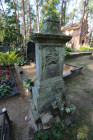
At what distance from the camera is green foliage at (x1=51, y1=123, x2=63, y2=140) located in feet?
5.29

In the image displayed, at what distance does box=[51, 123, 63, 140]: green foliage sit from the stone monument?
327 mm

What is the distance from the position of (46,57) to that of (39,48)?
31 cm

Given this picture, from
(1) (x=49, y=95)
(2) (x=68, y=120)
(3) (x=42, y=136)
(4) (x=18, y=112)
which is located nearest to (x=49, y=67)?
(1) (x=49, y=95)

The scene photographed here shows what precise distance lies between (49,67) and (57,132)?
161 cm

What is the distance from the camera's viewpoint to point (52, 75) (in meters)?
2.22

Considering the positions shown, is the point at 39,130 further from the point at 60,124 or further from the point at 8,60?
the point at 8,60

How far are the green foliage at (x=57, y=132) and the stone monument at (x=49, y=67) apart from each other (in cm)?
33

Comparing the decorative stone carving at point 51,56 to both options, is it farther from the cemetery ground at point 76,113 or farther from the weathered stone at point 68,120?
the cemetery ground at point 76,113

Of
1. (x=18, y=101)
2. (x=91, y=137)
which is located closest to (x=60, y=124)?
(x=91, y=137)

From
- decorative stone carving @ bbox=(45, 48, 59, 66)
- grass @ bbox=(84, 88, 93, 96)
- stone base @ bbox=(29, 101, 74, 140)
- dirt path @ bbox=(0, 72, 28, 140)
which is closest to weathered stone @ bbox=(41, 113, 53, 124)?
stone base @ bbox=(29, 101, 74, 140)

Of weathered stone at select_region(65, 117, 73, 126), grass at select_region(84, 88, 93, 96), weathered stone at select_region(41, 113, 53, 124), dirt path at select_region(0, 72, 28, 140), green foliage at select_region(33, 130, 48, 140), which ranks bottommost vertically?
dirt path at select_region(0, 72, 28, 140)

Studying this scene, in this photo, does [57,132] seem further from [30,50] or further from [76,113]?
[30,50]

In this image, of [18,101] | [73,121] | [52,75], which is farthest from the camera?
[18,101]

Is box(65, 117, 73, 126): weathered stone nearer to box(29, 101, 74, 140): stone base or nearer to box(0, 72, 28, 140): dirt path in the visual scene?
box(29, 101, 74, 140): stone base
